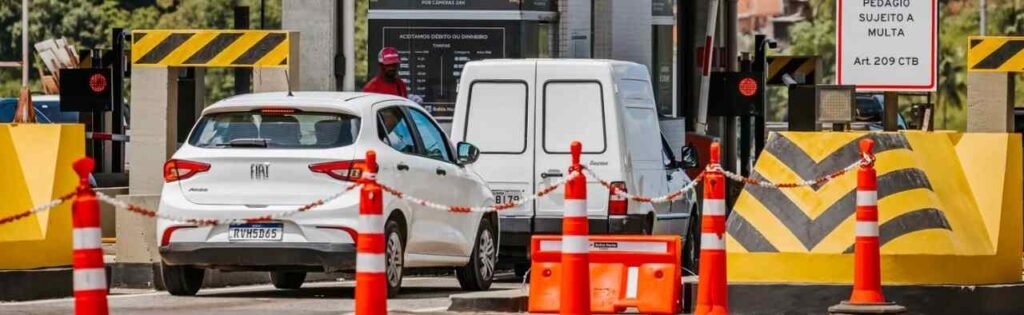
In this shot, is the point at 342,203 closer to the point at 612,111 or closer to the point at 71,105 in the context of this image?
the point at 612,111

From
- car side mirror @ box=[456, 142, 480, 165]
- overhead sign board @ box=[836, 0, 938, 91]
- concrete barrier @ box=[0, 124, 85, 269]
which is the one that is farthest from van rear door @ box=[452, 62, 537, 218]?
overhead sign board @ box=[836, 0, 938, 91]

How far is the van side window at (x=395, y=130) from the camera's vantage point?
17.2m

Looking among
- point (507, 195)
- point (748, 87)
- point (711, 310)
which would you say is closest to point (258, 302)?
point (507, 195)

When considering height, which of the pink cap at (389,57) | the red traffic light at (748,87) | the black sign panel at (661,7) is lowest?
the red traffic light at (748,87)

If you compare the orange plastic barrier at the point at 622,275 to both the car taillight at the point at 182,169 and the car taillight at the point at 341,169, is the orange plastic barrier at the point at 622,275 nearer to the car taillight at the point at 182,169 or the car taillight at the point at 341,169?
the car taillight at the point at 341,169

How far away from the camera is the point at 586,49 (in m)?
26.7

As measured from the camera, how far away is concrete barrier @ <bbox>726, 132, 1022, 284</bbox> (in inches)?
569

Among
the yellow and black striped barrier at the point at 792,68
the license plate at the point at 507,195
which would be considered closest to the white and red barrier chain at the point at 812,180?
the license plate at the point at 507,195

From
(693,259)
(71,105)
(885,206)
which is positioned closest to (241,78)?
(71,105)

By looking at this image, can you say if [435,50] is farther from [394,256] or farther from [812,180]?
[812,180]

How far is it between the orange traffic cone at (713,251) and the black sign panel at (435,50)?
39.0 ft

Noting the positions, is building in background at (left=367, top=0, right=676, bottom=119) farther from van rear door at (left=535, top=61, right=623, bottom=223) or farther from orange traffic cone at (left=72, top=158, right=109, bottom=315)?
orange traffic cone at (left=72, top=158, right=109, bottom=315)

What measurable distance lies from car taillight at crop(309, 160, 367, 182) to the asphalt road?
84 cm

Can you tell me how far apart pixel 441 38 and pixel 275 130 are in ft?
26.8
